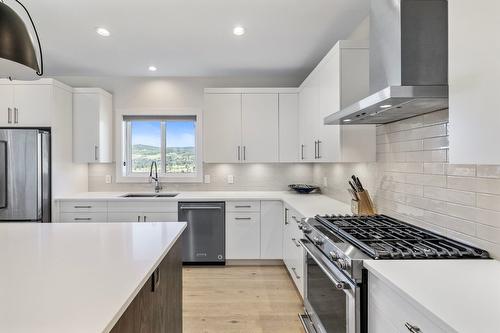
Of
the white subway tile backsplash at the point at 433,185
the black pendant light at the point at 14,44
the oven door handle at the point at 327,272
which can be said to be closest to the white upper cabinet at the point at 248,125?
the white subway tile backsplash at the point at 433,185

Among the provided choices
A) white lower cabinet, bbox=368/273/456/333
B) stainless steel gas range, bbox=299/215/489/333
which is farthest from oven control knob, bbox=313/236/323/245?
white lower cabinet, bbox=368/273/456/333

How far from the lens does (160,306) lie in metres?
1.55

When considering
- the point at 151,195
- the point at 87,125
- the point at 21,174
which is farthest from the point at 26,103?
the point at 151,195

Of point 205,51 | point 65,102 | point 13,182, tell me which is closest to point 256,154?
point 205,51

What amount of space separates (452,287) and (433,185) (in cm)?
92

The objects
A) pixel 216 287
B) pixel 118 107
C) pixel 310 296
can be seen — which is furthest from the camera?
pixel 118 107

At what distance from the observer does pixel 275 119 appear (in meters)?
4.03

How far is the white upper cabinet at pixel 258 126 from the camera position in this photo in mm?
4016

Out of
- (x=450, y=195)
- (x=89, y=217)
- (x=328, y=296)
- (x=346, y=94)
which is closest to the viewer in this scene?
(x=450, y=195)

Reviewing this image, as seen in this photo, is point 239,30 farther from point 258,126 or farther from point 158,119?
point 158,119

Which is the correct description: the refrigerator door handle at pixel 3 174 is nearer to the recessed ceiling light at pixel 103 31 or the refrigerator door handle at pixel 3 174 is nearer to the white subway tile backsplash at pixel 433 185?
the recessed ceiling light at pixel 103 31

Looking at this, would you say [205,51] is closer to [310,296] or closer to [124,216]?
[124,216]

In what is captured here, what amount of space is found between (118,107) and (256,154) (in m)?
2.10

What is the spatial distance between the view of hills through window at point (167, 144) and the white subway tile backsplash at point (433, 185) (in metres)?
2.70
